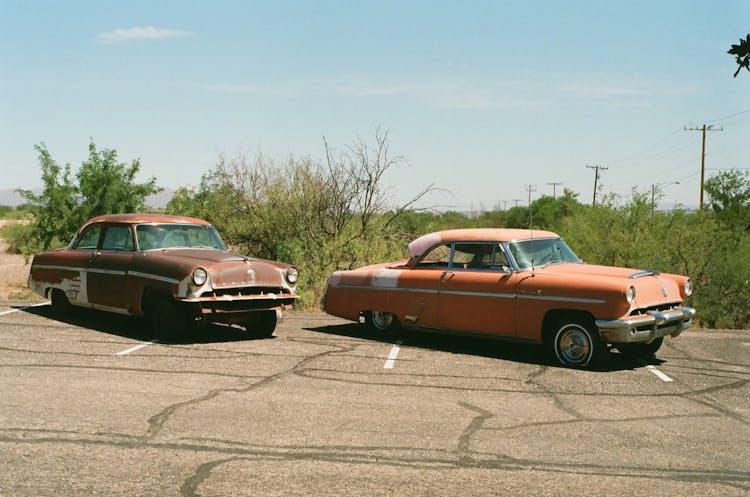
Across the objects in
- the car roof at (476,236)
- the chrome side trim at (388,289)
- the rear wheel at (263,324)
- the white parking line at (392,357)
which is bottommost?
the white parking line at (392,357)

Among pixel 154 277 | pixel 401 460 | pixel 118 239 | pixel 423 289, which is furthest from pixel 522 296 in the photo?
pixel 118 239

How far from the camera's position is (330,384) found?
8.45 meters

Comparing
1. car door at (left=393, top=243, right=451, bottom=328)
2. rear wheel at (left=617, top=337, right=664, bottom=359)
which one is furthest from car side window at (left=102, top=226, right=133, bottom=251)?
rear wheel at (left=617, top=337, right=664, bottom=359)

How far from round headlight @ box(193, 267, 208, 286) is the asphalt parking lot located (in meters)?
0.89

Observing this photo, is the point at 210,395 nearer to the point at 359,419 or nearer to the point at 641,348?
the point at 359,419

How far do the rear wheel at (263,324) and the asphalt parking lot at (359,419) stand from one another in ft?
1.04

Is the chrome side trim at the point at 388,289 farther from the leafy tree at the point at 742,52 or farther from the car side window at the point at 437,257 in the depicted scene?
the leafy tree at the point at 742,52

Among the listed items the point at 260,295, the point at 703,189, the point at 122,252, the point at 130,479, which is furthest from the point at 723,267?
the point at 703,189

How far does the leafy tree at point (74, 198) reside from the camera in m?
27.5

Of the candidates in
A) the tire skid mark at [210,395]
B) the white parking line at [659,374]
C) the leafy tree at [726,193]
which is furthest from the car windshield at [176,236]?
the leafy tree at [726,193]

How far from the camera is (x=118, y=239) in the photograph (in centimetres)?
1209

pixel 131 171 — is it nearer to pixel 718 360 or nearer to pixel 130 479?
pixel 718 360

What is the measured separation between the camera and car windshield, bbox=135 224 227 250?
11766mm

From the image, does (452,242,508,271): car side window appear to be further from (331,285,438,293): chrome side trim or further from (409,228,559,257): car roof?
(331,285,438,293): chrome side trim
